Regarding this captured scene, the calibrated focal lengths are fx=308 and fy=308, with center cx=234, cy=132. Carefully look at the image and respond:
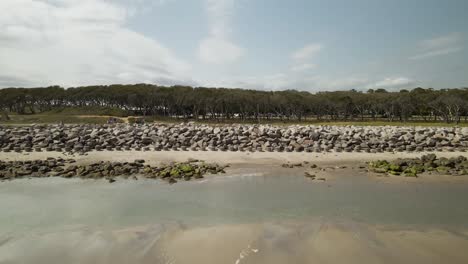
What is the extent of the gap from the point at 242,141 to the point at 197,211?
38.3 ft

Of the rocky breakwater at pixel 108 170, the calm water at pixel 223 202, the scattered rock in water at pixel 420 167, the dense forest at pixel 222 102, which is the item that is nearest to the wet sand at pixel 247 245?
the calm water at pixel 223 202

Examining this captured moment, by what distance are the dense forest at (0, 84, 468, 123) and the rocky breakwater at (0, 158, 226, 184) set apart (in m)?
45.2

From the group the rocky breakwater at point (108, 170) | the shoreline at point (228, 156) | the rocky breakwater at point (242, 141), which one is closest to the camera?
the rocky breakwater at point (108, 170)

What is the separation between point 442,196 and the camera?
9.53 metres

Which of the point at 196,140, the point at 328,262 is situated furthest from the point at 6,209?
the point at 196,140

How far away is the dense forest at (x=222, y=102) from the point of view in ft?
189

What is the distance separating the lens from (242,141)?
19.6 metres

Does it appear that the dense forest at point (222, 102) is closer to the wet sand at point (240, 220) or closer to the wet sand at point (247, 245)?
the wet sand at point (240, 220)

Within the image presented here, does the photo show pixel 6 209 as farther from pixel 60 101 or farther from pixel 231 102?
pixel 60 101

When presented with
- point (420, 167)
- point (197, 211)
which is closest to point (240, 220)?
point (197, 211)

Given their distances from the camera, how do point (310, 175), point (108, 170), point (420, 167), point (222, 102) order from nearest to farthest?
point (310, 175), point (108, 170), point (420, 167), point (222, 102)

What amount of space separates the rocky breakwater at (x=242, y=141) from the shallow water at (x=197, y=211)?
709 cm

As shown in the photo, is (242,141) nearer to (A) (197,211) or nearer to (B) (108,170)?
(B) (108,170)

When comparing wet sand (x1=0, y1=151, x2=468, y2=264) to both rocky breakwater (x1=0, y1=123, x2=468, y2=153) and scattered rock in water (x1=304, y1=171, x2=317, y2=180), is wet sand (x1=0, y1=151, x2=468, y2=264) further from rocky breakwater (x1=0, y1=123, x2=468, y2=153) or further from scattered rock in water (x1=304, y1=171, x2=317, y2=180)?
rocky breakwater (x1=0, y1=123, x2=468, y2=153)
